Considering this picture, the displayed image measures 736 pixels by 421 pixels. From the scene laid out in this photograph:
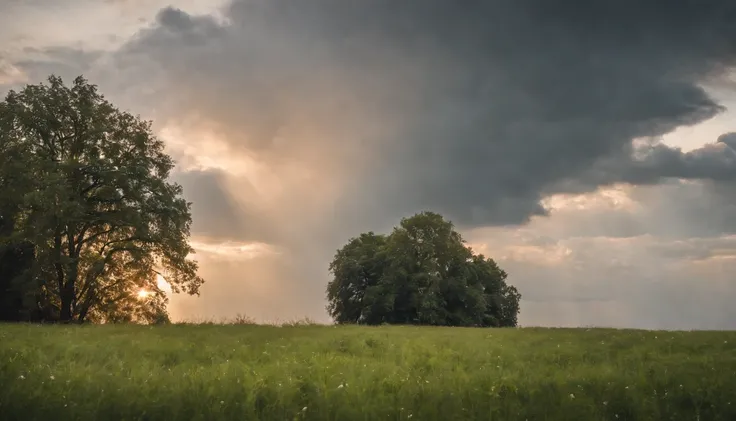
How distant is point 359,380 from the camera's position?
538 inches

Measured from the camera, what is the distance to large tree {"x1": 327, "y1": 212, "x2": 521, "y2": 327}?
63094 mm

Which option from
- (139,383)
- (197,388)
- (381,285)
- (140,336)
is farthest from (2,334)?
(381,285)

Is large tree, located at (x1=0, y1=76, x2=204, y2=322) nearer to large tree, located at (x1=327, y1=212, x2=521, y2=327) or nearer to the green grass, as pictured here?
the green grass

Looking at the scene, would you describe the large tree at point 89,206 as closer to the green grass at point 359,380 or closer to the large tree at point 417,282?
the green grass at point 359,380

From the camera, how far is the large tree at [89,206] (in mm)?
39344

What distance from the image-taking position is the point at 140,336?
24000 mm

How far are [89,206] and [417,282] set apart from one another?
3783 cm

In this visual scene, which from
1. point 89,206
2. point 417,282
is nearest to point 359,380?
point 89,206

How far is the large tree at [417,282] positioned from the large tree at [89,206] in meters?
25.2

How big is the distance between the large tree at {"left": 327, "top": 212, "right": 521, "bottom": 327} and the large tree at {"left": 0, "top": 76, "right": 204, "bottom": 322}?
25.2 metres

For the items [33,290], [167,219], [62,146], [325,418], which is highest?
[62,146]

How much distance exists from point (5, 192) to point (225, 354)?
30480 millimetres

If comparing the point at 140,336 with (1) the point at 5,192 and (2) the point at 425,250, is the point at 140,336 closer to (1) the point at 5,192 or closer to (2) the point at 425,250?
(1) the point at 5,192

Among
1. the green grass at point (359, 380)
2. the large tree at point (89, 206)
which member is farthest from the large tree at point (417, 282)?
the green grass at point (359, 380)
